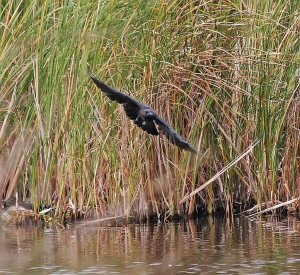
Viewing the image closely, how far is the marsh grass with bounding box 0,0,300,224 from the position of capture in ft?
27.7

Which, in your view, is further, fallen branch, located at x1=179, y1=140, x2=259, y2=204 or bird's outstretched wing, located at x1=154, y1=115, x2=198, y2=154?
fallen branch, located at x1=179, y1=140, x2=259, y2=204

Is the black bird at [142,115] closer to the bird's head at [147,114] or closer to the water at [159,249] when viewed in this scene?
the bird's head at [147,114]

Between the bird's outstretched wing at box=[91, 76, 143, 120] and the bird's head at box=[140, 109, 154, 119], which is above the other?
the bird's outstretched wing at box=[91, 76, 143, 120]

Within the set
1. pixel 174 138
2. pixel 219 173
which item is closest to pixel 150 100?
pixel 219 173

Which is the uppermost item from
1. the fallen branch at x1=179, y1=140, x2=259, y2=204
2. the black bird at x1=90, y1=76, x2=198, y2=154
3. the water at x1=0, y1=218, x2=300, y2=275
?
the black bird at x1=90, y1=76, x2=198, y2=154

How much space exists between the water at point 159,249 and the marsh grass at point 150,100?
0.27 metres

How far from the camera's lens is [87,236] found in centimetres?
825

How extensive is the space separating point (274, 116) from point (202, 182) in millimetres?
865

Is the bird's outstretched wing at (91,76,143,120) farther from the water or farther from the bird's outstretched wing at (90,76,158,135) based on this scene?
the water

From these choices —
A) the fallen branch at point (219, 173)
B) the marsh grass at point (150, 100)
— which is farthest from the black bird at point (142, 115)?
the fallen branch at point (219, 173)

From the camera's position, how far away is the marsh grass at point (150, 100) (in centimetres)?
843

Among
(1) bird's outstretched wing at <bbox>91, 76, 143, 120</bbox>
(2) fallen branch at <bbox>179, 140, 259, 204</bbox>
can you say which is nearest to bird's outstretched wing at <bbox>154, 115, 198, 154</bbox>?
(1) bird's outstretched wing at <bbox>91, 76, 143, 120</bbox>

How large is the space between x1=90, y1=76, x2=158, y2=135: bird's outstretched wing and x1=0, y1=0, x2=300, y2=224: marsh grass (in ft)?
3.40

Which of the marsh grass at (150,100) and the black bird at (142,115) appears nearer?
the black bird at (142,115)
